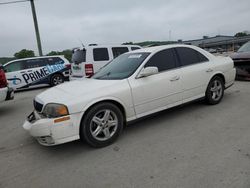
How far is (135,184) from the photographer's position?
2.29 m

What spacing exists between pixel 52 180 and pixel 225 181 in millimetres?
2021

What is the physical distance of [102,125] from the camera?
320cm

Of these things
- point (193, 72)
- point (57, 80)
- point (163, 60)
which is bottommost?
point (57, 80)

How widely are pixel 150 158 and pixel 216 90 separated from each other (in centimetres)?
284

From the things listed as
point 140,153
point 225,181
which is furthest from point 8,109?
point 225,181

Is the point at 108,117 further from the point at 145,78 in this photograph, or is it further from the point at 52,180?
the point at 52,180

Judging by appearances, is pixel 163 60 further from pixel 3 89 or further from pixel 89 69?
pixel 3 89

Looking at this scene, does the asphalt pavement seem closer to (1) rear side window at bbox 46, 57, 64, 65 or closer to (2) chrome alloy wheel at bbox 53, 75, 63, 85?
(2) chrome alloy wheel at bbox 53, 75, 63, 85

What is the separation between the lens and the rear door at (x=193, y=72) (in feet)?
13.5

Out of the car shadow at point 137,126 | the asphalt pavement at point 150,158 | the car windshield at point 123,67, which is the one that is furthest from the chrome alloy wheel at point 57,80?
the car shadow at point 137,126

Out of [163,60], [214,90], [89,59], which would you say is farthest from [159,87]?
[89,59]

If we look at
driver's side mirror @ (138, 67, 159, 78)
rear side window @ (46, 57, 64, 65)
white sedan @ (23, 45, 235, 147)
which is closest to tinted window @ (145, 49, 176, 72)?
white sedan @ (23, 45, 235, 147)

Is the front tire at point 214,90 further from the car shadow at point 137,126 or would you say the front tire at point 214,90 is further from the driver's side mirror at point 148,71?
the driver's side mirror at point 148,71

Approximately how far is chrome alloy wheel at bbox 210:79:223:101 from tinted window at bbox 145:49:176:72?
1272 mm
